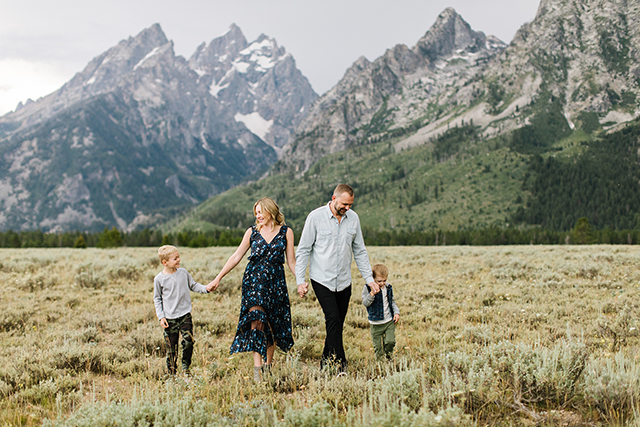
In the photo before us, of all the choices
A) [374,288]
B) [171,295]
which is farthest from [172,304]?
[374,288]

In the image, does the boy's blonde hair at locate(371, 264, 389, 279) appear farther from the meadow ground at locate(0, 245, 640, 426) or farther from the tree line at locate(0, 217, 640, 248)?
the tree line at locate(0, 217, 640, 248)

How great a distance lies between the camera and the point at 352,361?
6.39 m

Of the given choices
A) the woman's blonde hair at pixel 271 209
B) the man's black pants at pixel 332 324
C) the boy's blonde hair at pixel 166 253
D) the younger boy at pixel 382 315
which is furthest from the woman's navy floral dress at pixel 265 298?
the younger boy at pixel 382 315

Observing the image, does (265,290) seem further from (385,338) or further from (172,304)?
(385,338)

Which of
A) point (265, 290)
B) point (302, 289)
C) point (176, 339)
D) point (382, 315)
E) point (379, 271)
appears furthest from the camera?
point (379, 271)

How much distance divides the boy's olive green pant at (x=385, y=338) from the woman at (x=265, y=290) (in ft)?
4.96

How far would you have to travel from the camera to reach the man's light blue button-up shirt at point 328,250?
5.86m

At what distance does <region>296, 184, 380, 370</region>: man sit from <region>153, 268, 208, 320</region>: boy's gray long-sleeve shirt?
6.12 ft

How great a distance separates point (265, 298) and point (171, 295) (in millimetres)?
1626

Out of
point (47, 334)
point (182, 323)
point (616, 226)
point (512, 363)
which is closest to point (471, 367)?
point (512, 363)

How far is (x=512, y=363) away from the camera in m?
4.64

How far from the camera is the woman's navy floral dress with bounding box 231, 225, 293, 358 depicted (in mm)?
5651

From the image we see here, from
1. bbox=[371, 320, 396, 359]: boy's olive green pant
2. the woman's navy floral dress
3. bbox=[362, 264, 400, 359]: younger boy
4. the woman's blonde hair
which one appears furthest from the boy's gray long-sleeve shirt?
bbox=[371, 320, 396, 359]: boy's olive green pant

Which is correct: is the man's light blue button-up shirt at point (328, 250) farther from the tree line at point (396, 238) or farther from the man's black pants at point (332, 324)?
the tree line at point (396, 238)
